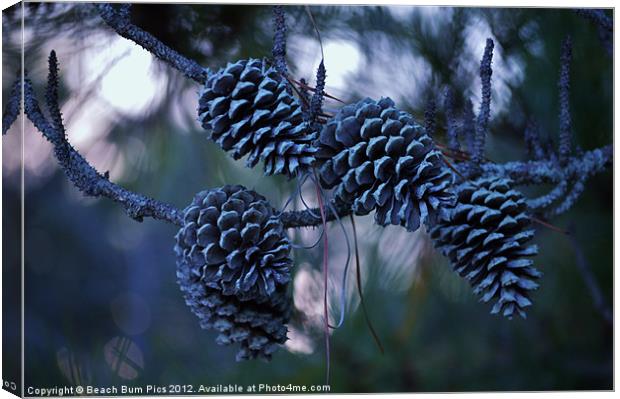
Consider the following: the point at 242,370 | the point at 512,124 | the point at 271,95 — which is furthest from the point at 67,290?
the point at 512,124

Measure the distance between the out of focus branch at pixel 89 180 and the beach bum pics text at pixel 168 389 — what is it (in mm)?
183

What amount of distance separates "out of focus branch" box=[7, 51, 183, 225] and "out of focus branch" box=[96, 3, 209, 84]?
0.06 metres

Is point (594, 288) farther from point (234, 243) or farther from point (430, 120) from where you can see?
point (234, 243)

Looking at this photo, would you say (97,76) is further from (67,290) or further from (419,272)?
(419,272)

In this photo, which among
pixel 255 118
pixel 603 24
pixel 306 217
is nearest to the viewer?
pixel 255 118

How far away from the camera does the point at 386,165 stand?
46cm

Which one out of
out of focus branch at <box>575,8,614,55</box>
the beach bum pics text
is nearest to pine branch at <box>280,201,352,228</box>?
the beach bum pics text

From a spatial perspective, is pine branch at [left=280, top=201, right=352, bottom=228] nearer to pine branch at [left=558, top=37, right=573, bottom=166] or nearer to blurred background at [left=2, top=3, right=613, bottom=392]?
blurred background at [left=2, top=3, right=613, bottom=392]

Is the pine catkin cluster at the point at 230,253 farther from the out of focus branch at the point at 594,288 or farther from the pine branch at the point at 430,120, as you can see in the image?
the out of focus branch at the point at 594,288

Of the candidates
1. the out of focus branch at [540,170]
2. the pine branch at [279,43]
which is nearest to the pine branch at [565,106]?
the out of focus branch at [540,170]

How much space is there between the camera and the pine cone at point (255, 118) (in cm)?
46

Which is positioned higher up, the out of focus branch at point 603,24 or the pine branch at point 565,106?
the out of focus branch at point 603,24

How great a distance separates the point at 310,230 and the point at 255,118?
→ 210mm

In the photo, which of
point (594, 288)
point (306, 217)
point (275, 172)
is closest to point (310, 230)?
point (306, 217)
